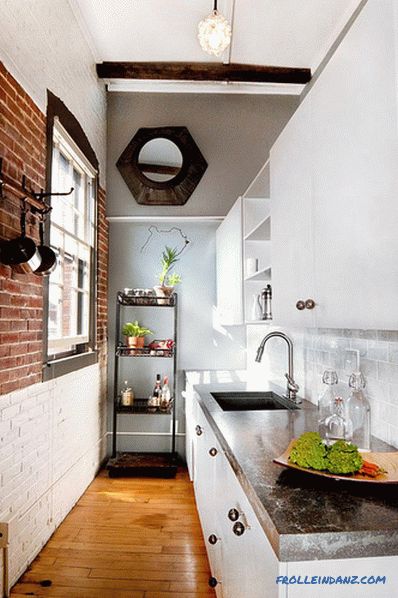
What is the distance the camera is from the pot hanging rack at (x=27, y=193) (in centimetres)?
206

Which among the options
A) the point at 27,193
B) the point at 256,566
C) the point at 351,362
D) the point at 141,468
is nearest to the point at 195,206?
the point at 27,193

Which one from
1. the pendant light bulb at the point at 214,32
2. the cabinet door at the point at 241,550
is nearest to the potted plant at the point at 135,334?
the cabinet door at the point at 241,550

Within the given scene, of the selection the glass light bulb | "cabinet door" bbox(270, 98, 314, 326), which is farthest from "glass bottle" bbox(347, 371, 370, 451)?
the glass light bulb

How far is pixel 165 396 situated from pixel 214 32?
9.38 ft

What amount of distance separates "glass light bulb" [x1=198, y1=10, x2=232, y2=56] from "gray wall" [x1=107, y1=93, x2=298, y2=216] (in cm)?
141

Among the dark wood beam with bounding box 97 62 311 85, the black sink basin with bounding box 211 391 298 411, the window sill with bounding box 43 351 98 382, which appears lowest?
the black sink basin with bounding box 211 391 298 411

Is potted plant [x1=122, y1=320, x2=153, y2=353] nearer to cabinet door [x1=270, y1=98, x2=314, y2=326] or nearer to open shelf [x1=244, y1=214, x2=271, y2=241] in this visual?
open shelf [x1=244, y1=214, x2=271, y2=241]

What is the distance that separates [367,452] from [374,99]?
1.08 metres

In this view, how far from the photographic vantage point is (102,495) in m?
3.40

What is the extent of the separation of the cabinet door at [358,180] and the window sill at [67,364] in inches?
68.1

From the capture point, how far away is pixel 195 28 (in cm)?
344

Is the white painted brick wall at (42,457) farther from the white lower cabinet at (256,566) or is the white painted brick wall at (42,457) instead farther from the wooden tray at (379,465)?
the wooden tray at (379,465)

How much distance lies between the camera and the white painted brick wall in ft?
7.16

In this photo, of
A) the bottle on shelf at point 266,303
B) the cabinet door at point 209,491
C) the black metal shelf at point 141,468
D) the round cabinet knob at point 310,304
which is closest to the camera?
the round cabinet knob at point 310,304
